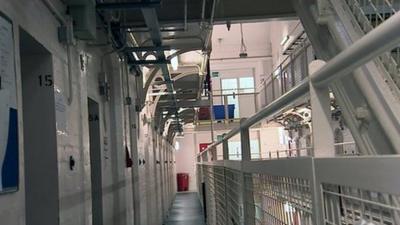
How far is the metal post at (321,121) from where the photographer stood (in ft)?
4.53

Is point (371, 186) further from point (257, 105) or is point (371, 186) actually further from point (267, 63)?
point (267, 63)

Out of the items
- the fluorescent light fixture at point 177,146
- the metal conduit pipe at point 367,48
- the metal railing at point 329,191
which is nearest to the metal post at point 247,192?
the metal railing at point 329,191

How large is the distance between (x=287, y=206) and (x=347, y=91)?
1.71 m

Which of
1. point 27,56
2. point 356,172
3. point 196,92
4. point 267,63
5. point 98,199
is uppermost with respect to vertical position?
point 267,63

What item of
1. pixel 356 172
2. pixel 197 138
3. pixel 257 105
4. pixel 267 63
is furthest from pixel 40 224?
pixel 197 138

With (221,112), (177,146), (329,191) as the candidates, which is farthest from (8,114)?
(177,146)

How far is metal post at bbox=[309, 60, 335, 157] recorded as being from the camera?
1.38 meters

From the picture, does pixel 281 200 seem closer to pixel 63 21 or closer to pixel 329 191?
pixel 329 191

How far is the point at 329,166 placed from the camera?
1229mm

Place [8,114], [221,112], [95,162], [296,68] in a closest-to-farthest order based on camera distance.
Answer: [8,114]
[95,162]
[296,68]
[221,112]

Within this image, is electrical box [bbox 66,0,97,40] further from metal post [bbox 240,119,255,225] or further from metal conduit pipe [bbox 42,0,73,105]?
metal post [bbox 240,119,255,225]

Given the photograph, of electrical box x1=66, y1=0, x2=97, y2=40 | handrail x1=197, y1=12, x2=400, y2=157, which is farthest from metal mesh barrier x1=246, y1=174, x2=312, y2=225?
electrical box x1=66, y1=0, x2=97, y2=40

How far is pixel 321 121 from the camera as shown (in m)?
1.40

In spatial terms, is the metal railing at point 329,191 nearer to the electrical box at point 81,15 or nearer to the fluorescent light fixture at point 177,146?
the electrical box at point 81,15
